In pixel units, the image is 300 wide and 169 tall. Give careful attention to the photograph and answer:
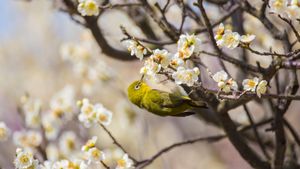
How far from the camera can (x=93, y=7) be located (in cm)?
186

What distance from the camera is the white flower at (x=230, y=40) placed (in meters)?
1.51

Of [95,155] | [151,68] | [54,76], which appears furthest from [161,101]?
[54,76]

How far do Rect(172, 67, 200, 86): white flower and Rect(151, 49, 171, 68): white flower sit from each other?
41 mm

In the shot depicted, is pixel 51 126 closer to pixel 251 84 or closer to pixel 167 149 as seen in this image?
pixel 167 149

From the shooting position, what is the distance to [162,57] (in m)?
1.52

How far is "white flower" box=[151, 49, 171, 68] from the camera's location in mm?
1511

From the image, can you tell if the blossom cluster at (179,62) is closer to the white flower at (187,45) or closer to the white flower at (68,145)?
the white flower at (187,45)

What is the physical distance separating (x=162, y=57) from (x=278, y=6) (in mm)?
330

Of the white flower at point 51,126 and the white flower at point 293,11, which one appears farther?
the white flower at point 51,126

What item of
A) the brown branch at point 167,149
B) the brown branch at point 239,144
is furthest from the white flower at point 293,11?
the brown branch at point 167,149

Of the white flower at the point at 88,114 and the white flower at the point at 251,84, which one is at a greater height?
the white flower at the point at 251,84

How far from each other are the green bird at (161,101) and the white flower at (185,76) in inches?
6.6

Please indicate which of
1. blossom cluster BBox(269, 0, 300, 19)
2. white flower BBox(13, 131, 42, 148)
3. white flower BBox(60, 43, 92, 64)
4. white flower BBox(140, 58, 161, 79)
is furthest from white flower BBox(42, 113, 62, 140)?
blossom cluster BBox(269, 0, 300, 19)

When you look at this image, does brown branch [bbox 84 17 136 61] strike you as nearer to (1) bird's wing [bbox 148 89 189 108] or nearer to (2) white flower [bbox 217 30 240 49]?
(1) bird's wing [bbox 148 89 189 108]
